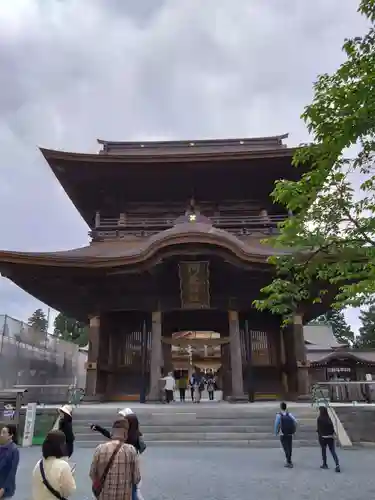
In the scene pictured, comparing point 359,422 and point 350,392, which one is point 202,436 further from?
point 350,392

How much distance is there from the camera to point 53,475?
3195 millimetres

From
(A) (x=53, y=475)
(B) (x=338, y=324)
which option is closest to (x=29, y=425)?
(A) (x=53, y=475)

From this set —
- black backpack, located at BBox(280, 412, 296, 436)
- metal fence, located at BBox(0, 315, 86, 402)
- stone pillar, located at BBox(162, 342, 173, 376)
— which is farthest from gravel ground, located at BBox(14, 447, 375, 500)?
stone pillar, located at BBox(162, 342, 173, 376)

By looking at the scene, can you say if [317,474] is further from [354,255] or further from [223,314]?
[223,314]

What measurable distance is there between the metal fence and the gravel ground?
664cm

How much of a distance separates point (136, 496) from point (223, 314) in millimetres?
13623

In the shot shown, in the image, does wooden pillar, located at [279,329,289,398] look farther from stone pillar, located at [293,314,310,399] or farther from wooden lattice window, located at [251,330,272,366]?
stone pillar, located at [293,314,310,399]

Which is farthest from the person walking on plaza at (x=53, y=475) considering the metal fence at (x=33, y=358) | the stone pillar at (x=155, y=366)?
the metal fence at (x=33, y=358)

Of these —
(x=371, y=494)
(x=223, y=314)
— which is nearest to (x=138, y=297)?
(x=223, y=314)

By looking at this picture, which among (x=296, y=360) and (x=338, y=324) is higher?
(x=338, y=324)

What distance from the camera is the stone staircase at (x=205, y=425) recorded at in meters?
11.0

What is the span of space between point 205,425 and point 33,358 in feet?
33.0

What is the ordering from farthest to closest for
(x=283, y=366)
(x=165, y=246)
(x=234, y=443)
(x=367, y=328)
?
1. (x=367, y=328)
2. (x=283, y=366)
3. (x=165, y=246)
4. (x=234, y=443)

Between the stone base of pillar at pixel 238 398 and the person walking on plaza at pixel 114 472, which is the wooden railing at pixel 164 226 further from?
the person walking on plaza at pixel 114 472
